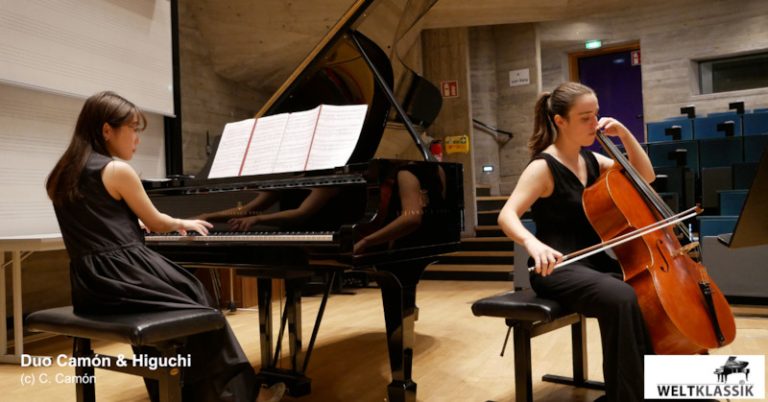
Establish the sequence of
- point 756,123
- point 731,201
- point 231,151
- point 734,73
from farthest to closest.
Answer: point 734,73, point 756,123, point 731,201, point 231,151

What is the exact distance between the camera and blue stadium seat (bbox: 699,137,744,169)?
620cm

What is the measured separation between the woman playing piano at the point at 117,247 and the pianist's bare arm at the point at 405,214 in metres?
0.64

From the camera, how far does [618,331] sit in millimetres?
1821

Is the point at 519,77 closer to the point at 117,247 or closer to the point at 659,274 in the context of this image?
the point at 659,274

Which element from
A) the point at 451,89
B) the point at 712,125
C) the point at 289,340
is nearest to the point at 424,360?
the point at 289,340

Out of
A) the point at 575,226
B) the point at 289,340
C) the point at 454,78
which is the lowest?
the point at 289,340

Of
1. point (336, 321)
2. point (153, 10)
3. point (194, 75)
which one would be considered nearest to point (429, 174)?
point (336, 321)

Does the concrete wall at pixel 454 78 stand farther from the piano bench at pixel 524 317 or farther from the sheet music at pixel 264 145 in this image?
the piano bench at pixel 524 317

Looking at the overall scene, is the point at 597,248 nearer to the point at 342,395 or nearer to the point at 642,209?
the point at 642,209

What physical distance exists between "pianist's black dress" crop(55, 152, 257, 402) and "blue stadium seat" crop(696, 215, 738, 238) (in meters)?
4.09

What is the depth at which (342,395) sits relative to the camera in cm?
276

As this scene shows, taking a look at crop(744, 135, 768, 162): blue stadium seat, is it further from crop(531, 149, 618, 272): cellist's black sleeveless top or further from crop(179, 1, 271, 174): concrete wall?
crop(179, 1, 271, 174): concrete wall

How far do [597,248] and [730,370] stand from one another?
1.81ft

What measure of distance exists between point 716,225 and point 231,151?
12.9 feet
